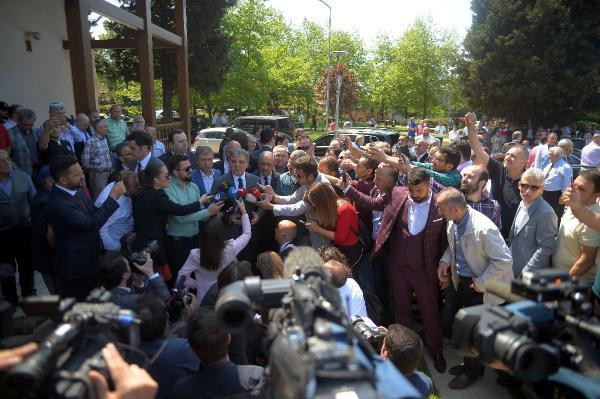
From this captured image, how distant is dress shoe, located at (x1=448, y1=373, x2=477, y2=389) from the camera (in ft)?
12.6

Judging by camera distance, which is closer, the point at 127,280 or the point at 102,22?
the point at 127,280

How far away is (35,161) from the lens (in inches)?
237

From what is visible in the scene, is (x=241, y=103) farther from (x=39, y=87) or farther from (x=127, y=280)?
(x=127, y=280)

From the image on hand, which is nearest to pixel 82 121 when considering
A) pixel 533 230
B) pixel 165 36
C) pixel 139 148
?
pixel 139 148

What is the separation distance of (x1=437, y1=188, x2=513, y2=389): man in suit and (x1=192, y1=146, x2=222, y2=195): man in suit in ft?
8.84

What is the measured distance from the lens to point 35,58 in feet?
30.7

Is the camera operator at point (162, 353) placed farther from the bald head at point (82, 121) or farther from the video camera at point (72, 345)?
the bald head at point (82, 121)

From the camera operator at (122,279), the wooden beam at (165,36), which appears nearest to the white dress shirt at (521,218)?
the camera operator at (122,279)

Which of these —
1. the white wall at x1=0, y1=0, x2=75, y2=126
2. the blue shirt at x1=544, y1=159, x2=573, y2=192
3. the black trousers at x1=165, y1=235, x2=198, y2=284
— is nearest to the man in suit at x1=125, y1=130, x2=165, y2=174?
the black trousers at x1=165, y1=235, x2=198, y2=284

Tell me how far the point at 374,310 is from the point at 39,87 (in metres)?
8.96

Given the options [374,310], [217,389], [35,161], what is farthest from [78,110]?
[217,389]

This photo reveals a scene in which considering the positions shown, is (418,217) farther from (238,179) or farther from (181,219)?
(181,219)

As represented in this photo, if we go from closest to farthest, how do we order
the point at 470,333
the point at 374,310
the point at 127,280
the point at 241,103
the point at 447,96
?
1. the point at 470,333
2. the point at 127,280
3. the point at 374,310
4. the point at 241,103
5. the point at 447,96

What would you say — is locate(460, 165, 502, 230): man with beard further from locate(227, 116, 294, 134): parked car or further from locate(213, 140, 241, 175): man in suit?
locate(227, 116, 294, 134): parked car
